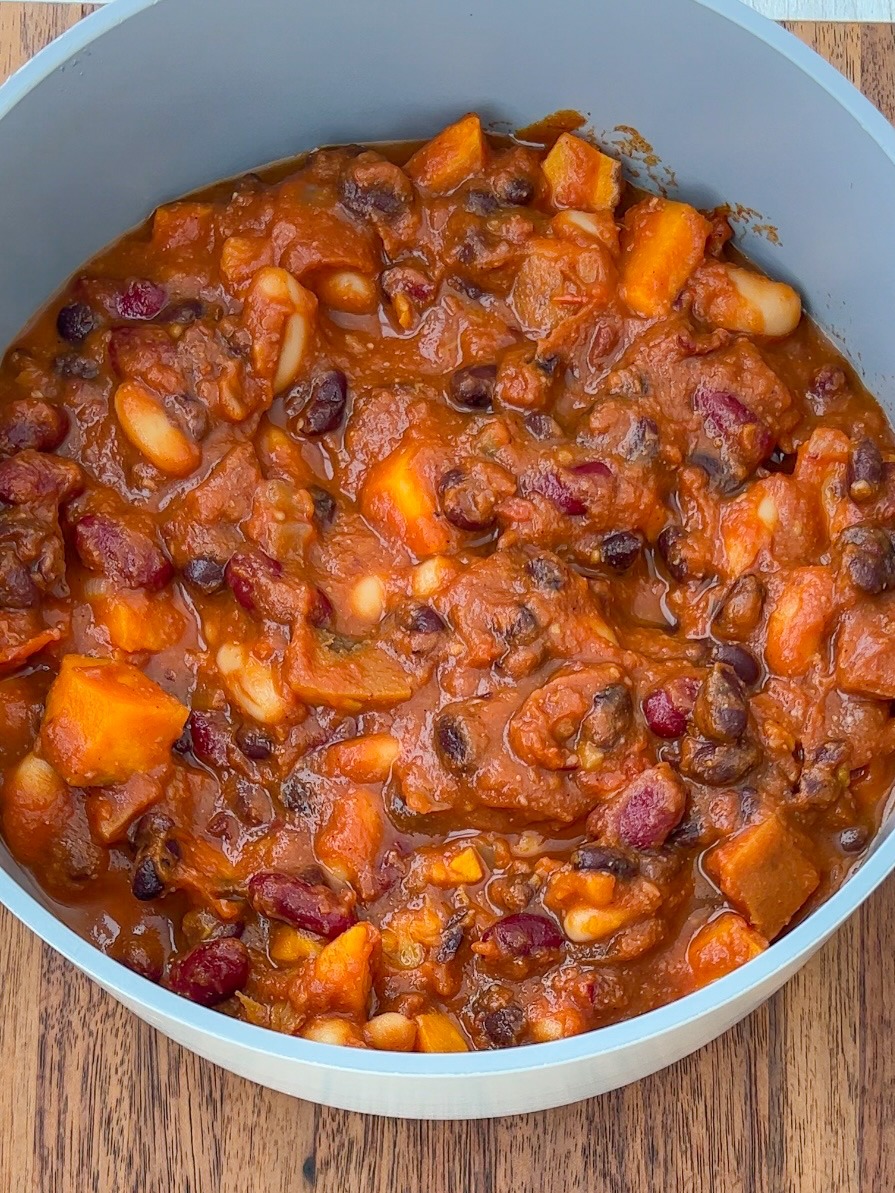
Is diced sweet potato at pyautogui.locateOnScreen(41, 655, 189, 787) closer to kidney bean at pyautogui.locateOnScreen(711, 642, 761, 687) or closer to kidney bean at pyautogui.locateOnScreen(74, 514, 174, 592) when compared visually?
kidney bean at pyautogui.locateOnScreen(74, 514, 174, 592)

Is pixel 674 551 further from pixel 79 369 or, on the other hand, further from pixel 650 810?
pixel 79 369

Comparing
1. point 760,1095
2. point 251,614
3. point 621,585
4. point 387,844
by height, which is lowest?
point 760,1095

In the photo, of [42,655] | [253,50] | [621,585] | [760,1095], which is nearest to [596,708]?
[621,585]

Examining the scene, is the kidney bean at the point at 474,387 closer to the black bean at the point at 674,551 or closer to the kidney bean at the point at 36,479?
the black bean at the point at 674,551

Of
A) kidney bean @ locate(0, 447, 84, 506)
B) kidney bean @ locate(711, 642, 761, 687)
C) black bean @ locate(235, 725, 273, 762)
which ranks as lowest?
black bean @ locate(235, 725, 273, 762)

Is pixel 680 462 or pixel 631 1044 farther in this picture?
pixel 680 462

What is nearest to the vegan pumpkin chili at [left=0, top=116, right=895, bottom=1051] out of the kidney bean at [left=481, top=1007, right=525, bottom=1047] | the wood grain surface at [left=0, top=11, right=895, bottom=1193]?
the kidney bean at [left=481, top=1007, right=525, bottom=1047]

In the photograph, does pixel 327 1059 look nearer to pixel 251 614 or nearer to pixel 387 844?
pixel 387 844
